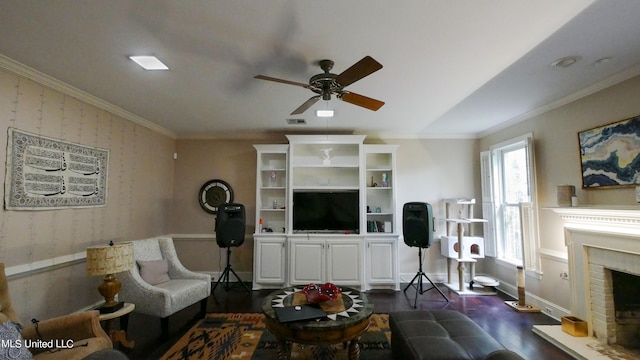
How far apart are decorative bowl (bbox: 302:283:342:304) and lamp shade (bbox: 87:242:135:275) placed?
170 centimetres

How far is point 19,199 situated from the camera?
99.8 inches

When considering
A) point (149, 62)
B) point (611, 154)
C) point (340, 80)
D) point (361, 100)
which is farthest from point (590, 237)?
point (149, 62)

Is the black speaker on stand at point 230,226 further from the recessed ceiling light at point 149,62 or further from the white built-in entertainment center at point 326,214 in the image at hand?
the recessed ceiling light at point 149,62

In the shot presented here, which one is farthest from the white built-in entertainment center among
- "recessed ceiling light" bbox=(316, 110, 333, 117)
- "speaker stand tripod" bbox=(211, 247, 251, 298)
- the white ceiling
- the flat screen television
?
the white ceiling

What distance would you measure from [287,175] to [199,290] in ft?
6.92

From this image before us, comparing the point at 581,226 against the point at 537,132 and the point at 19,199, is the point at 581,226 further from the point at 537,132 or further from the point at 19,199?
the point at 19,199

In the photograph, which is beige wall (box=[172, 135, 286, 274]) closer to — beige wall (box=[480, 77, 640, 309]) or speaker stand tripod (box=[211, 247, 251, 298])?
speaker stand tripod (box=[211, 247, 251, 298])

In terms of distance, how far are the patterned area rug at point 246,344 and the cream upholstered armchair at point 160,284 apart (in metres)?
0.32

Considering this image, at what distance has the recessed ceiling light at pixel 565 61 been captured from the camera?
2.30 meters

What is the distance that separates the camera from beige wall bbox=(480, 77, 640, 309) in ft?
8.66

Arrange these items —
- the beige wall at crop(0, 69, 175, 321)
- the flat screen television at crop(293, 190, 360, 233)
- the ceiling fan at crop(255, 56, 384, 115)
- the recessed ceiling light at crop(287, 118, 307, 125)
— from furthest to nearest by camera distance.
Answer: the flat screen television at crop(293, 190, 360, 233), the recessed ceiling light at crop(287, 118, 307, 125), the beige wall at crop(0, 69, 175, 321), the ceiling fan at crop(255, 56, 384, 115)

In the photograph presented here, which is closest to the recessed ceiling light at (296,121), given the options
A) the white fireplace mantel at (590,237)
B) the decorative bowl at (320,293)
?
the decorative bowl at (320,293)

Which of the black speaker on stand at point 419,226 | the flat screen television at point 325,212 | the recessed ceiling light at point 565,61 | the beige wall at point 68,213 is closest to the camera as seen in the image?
the recessed ceiling light at point 565,61

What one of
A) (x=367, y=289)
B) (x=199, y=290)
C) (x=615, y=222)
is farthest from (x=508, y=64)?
(x=199, y=290)
